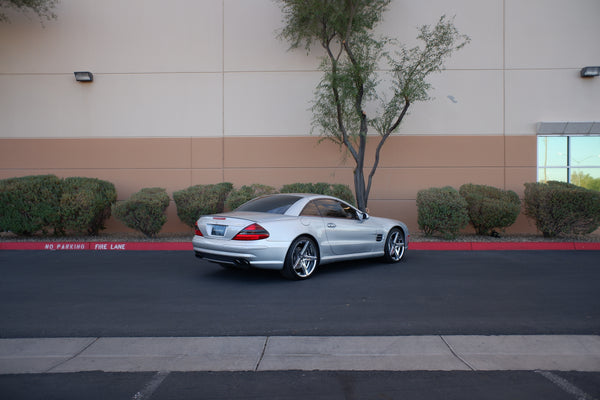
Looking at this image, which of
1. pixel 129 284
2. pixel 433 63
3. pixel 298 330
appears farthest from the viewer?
pixel 433 63

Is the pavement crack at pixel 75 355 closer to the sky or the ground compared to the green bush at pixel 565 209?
closer to the ground

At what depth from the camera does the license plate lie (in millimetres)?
6840

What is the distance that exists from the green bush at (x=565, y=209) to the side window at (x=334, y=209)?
6499 mm

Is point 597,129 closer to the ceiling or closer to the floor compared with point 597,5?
closer to the floor

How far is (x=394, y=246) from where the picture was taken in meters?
8.84

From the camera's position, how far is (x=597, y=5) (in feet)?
43.8

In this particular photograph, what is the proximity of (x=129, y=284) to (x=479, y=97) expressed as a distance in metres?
11.5

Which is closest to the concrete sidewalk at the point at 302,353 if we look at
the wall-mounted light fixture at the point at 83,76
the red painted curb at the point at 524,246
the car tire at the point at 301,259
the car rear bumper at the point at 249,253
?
the car rear bumper at the point at 249,253

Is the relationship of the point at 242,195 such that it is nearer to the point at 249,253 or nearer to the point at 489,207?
the point at 249,253

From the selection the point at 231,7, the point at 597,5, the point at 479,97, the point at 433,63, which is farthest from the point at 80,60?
the point at 597,5

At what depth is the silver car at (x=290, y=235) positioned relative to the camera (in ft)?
21.8

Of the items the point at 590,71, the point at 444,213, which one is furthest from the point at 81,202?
the point at 590,71

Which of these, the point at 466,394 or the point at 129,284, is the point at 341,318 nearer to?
the point at 466,394

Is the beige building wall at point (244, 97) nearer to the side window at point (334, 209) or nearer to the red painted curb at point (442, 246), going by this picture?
the red painted curb at point (442, 246)
